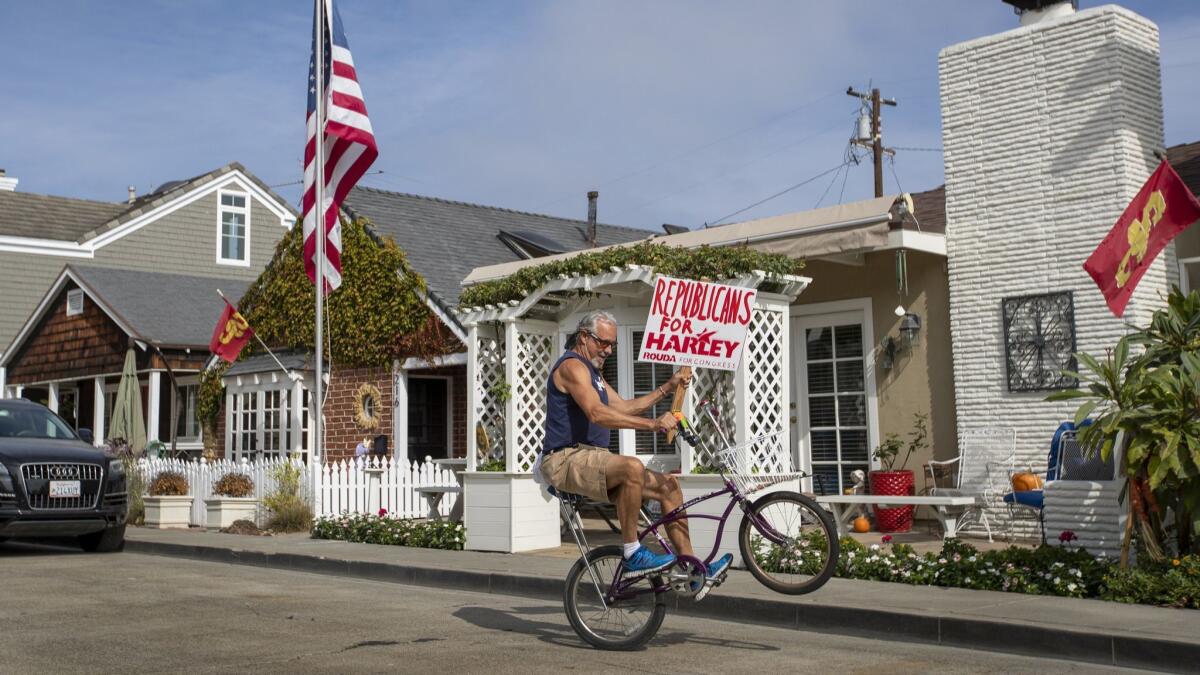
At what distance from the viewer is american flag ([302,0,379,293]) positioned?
15.4m

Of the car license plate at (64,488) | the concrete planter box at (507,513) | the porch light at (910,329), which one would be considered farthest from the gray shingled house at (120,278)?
the porch light at (910,329)

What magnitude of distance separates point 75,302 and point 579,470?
861 inches

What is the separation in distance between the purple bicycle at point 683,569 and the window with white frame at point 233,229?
1039 inches

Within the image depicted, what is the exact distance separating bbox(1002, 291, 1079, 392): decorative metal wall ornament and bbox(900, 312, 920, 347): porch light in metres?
0.98

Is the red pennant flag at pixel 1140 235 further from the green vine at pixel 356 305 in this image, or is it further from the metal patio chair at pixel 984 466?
the green vine at pixel 356 305

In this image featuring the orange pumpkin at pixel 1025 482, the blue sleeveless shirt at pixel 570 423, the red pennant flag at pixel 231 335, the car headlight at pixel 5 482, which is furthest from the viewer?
the red pennant flag at pixel 231 335

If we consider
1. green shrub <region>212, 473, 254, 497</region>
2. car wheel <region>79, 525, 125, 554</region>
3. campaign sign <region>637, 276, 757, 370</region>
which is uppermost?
campaign sign <region>637, 276, 757, 370</region>

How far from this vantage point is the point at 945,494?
1123 centimetres

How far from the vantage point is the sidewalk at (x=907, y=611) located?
659 cm

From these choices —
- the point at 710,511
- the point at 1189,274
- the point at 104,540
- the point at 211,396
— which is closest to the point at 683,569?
the point at 710,511

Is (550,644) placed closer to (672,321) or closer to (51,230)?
(672,321)

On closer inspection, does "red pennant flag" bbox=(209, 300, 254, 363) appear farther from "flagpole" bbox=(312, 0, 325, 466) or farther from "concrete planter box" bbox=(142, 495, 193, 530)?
"flagpole" bbox=(312, 0, 325, 466)

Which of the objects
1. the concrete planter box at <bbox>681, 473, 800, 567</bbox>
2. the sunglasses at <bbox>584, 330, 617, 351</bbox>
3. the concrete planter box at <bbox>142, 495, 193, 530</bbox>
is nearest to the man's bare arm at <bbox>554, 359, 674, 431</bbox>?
the sunglasses at <bbox>584, 330, 617, 351</bbox>

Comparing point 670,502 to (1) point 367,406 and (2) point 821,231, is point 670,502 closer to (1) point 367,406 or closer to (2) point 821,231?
(2) point 821,231
